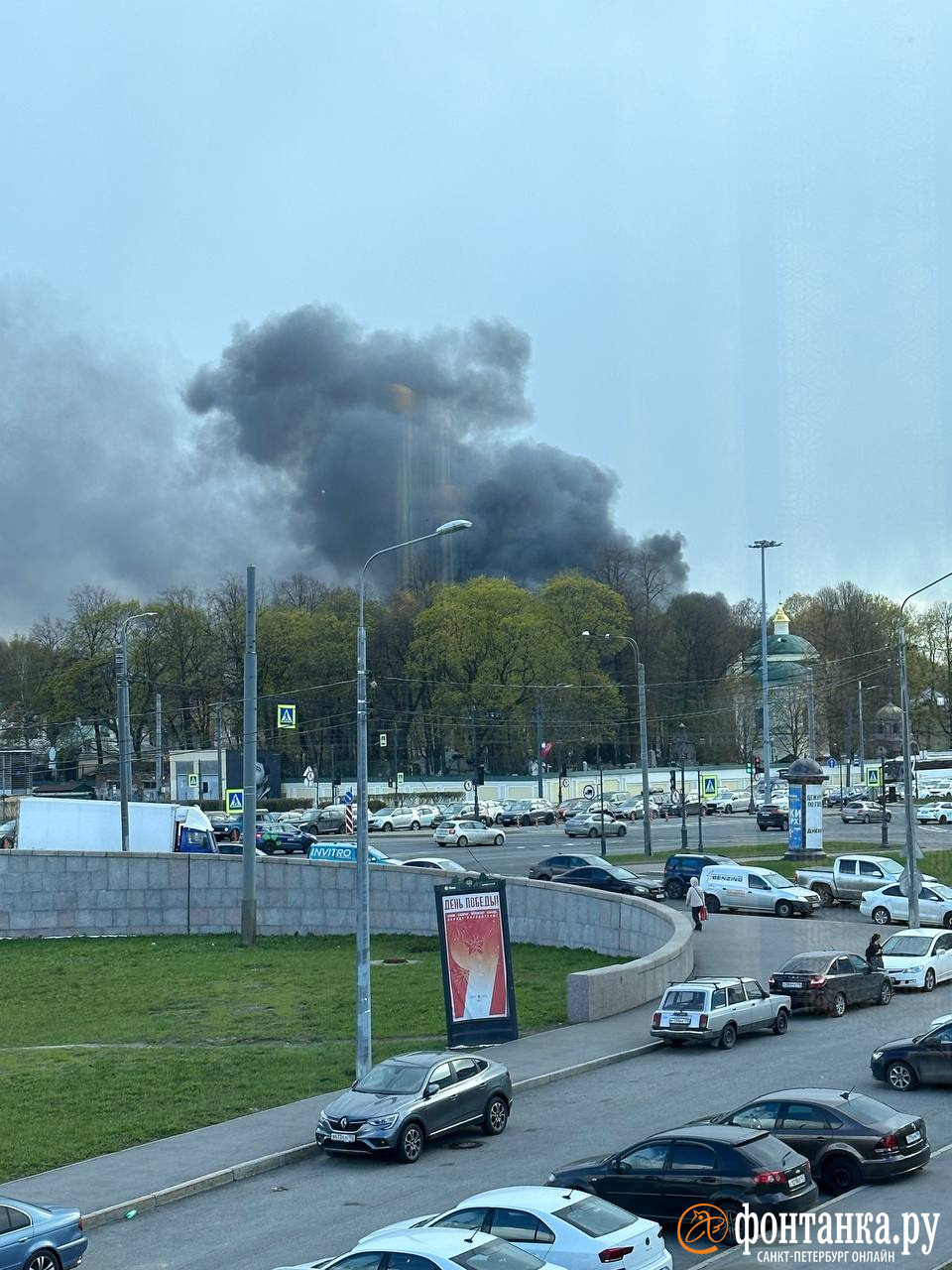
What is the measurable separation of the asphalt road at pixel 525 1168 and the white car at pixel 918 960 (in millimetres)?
3928

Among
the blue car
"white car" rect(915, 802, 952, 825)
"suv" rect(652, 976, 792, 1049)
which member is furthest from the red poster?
"white car" rect(915, 802, 952, 825)

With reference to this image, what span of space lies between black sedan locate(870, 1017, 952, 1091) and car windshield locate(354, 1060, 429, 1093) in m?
6.64

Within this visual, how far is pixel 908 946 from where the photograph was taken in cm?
2889

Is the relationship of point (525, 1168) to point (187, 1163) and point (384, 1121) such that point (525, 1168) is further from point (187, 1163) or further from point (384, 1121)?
point (187, 1163)

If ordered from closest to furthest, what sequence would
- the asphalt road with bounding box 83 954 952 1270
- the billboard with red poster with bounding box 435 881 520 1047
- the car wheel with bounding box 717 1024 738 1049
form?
1. the asphalt road with bounding box 83 954 952 1270
2. the car wheel with bounding box 717 1024 738 1049
3. the billboard with red poster with bounding box 435 881 520 1047

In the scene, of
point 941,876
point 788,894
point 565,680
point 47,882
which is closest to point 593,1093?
point 788,894

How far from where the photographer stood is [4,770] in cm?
9475

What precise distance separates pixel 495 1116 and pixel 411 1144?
1.56 meters

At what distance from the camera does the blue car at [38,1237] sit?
12.5 m

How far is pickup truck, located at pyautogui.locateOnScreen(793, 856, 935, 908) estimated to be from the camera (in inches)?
1649

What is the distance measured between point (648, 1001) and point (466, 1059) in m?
9.91

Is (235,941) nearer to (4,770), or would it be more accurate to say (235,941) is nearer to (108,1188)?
(108,1188)

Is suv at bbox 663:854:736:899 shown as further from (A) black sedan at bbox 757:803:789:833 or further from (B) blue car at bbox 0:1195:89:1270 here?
(B) blue car at bbox 0:1195:89:1270

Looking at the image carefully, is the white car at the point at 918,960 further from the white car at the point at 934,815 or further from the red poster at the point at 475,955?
the white car at the point at 934,815
